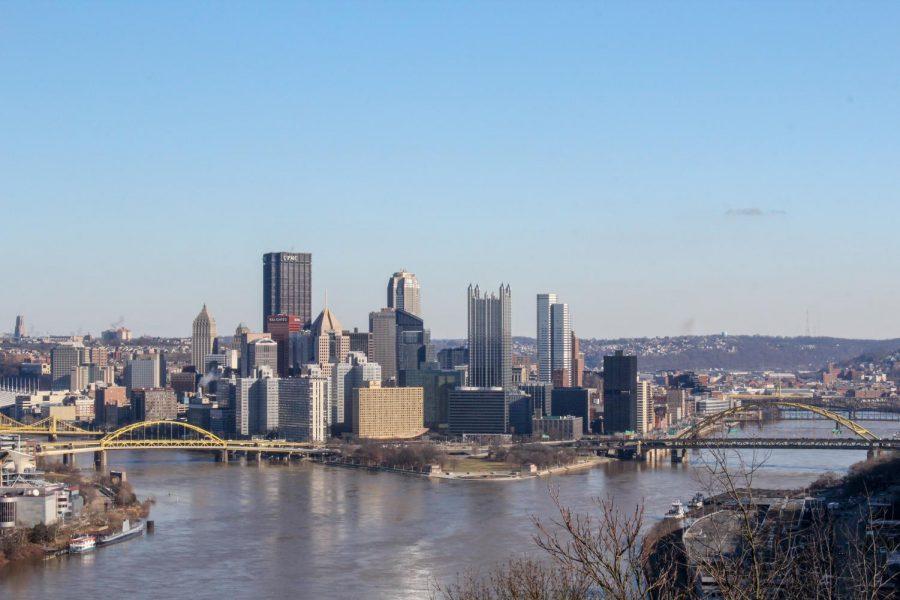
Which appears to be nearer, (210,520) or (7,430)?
(210,520)

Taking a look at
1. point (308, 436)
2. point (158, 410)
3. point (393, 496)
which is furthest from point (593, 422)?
point (393, 496)

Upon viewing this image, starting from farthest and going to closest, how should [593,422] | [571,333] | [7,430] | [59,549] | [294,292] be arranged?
[294,292] → [571,333] → [593,422] → [7,430] → [59,549]

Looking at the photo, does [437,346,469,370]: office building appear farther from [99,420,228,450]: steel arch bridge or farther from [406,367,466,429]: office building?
[99,420,228,450]: steel arch bridge

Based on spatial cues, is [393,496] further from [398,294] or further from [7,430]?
[398,294]

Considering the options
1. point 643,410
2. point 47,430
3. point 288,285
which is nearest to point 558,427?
point 643,410

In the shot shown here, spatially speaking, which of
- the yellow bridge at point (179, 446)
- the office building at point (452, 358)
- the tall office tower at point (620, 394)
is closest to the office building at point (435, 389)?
the tall office tower at point (620, 394)

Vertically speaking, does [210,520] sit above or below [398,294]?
below

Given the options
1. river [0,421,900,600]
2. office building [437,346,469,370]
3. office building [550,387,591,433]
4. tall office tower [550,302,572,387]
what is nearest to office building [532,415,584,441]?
office building [550,387,591,433]
